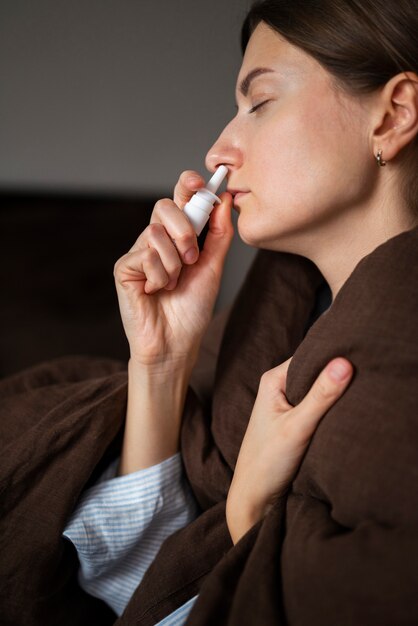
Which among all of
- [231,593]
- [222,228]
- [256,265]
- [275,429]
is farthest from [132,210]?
[231,593]

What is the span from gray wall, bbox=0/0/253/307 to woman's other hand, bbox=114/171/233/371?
0.55 metres

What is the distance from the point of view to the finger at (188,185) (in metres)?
0.77

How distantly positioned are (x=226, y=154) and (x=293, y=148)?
11 cm

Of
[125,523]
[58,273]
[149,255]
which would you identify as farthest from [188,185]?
[58,273]

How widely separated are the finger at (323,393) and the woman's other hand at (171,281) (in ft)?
0.83

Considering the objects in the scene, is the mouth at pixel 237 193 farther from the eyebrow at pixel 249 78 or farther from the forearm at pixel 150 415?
the forearm at pixel 150 415

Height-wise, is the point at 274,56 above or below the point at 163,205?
above

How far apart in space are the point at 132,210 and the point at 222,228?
81 cm

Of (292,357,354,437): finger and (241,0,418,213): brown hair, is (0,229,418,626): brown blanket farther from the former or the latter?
(241,0,418,213): brown hair

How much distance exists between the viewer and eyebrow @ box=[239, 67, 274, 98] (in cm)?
73

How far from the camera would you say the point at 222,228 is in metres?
0.81

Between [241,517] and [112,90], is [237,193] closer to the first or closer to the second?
[241,517]

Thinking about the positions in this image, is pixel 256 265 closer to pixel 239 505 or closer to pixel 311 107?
pixel 311 107

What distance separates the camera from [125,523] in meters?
0.77
